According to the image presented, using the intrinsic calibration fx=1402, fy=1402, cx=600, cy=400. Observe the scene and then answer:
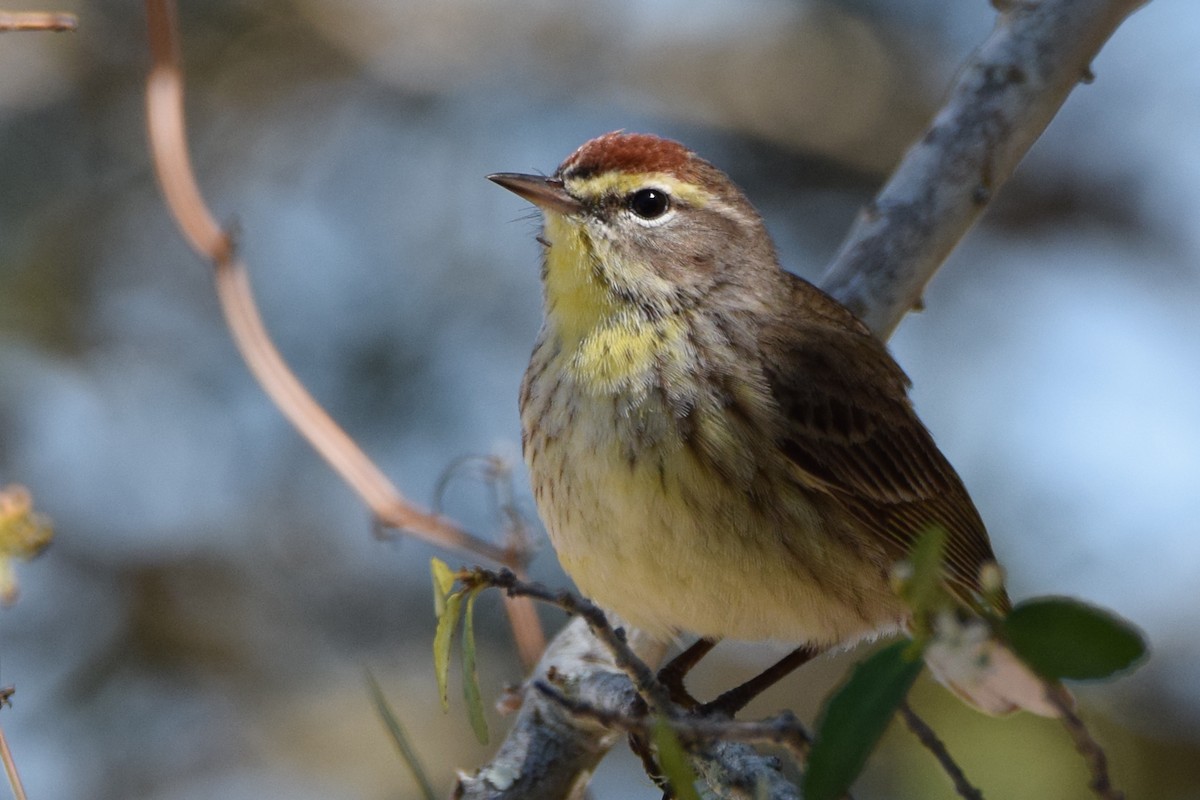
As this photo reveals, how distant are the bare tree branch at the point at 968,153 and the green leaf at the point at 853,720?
2.31 meters

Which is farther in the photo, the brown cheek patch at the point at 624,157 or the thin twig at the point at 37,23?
the brown cheek patch at the point at 624,157

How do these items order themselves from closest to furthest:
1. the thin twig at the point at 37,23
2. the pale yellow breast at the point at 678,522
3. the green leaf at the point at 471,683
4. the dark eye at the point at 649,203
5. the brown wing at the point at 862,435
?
the green leaf at the point at 471,683 < the thin twig at the point at 37,23 < the pale yellow breast at the point at 678,522 < the brown wing at the point at 862,435 < the dark eye at the point at 649,203

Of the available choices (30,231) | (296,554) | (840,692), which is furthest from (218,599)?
(840,692)

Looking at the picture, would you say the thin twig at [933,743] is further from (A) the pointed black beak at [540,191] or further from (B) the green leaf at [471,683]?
(A) the pointed black beak at [540,191]

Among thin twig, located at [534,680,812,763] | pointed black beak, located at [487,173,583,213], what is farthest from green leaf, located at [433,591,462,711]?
pointed black beak, located at [487,173,583,213]

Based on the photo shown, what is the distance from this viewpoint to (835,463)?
11.5ft

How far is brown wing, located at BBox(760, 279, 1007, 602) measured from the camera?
Result: 3.49 metres

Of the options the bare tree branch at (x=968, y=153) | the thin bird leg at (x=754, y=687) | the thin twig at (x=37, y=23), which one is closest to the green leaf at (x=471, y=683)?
the thin twig at (x=37, y=23)

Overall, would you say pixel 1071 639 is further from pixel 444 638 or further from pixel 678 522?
pixel 678 522

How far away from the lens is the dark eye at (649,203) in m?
3.78

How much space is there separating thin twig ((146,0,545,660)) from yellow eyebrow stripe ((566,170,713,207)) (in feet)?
2.96

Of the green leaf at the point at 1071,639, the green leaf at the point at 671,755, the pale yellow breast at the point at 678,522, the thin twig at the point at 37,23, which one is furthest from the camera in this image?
the pale yellow breast at the point at 678,522

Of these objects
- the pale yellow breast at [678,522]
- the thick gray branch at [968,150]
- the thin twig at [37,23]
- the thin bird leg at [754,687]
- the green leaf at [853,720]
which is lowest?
the green leaf at [853,720]

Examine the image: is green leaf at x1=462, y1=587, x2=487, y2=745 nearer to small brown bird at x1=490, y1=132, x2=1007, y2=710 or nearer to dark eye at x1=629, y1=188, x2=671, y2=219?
small brown bird at x1=490, y1=132, x2=1007, y2=710
